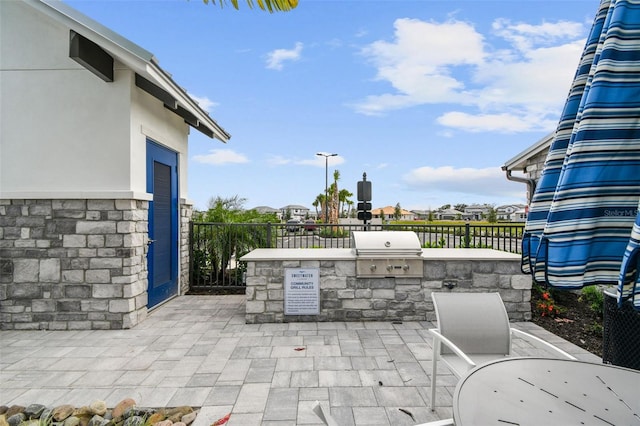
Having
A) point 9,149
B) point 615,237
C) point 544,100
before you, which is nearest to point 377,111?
point 544,100

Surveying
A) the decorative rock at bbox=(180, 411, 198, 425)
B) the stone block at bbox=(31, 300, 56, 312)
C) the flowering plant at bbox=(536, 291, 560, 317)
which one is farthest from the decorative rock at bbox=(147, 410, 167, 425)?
the flowering plant at bbox=(536, 291, 560, 317)

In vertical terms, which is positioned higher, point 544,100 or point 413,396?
point 544,100

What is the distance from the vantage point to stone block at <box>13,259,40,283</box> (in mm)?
4602

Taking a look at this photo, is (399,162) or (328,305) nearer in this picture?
(328,305)

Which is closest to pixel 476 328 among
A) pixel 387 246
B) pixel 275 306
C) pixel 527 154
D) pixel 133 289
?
pixel 387 246

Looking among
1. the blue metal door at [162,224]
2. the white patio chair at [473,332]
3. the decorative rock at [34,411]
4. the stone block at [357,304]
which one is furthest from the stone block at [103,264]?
the white patio chair at [473,332]

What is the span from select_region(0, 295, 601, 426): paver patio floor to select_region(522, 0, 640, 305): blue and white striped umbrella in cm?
180

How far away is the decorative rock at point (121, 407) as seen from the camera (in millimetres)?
2594

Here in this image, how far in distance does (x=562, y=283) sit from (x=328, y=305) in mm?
3794

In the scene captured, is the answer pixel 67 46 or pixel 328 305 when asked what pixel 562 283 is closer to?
pixel 328 305

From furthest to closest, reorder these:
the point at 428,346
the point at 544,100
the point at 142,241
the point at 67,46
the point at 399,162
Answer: the point at 399,162
the point at 544,100
the point at 142,241
the point at 67,46
the point at 428,346

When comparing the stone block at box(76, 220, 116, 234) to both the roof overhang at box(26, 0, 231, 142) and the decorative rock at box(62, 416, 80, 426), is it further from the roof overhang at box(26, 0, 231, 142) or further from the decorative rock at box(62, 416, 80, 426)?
the decorative rock at box(62, 416, 80, 426)

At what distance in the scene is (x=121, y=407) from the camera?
266 centimetres

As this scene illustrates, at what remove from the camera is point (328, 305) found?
4.85 metres
